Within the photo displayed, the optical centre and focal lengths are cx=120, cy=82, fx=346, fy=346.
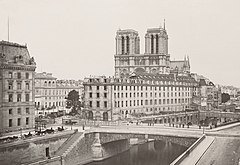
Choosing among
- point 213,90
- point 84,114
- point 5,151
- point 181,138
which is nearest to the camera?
point 5,151

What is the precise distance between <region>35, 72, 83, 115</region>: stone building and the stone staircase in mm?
49260

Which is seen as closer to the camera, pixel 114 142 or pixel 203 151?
pixel 203 151

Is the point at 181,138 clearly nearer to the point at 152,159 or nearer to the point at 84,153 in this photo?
the point at 152,159

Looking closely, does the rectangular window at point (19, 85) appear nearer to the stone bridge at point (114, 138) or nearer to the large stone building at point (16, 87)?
the large stone building at point (16, 87)

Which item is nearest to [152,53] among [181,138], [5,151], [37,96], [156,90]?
[156,90]

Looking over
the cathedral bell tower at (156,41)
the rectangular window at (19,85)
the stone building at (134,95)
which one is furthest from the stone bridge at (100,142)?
the cathedral bell tower at (156,41)

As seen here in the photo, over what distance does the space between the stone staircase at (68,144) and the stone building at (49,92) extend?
49.3 metres

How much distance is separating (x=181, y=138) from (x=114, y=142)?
16.6m

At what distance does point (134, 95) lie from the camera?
97500mm

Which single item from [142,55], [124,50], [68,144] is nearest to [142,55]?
[142,55]

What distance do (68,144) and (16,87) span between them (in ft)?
43.4

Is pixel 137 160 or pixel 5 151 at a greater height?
pixel 5 151

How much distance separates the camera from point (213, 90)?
162125 millimetres

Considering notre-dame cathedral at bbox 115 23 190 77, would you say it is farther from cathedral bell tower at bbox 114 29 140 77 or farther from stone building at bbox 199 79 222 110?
stone building at bbox 199 79 222 110
